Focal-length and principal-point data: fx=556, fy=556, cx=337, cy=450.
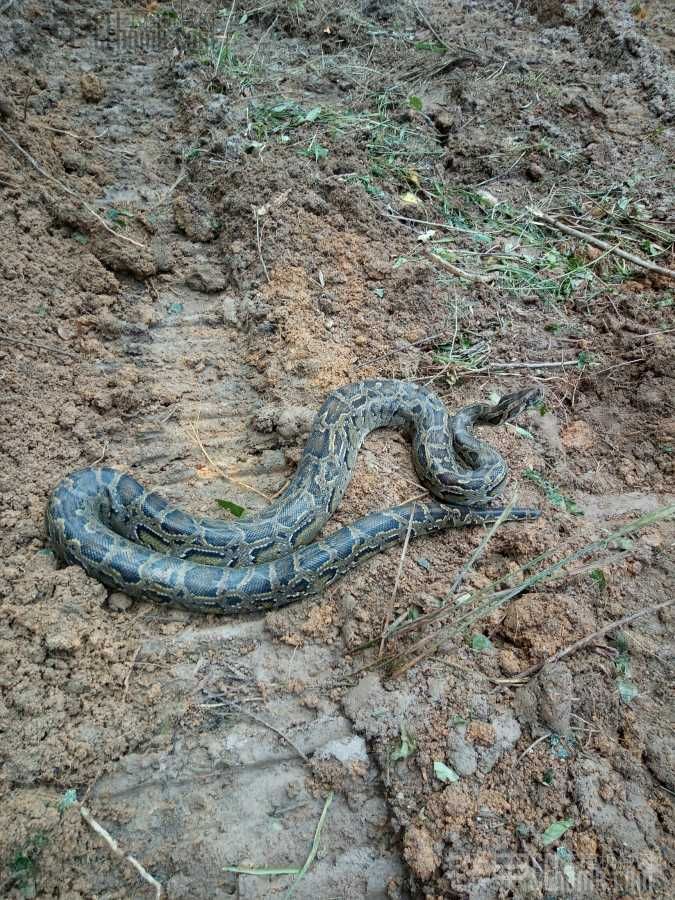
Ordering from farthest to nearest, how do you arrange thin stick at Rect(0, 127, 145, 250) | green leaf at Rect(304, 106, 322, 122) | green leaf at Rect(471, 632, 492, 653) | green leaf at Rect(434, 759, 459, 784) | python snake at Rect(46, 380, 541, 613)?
green leaf at Rect(304, 106, 322, 122) < thin stick at Rect(0, 127, 145, 250) < python snake at Rect(46, 380, 541, 613) < green leaf at Rect(471, 632, 492, 653) < green leaf at Rect(434, 759, 459, 784)

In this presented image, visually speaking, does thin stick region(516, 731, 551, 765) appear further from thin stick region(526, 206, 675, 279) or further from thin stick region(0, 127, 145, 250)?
thin stick region(0, 127, 145, 250)

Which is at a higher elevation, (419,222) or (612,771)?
(419,222)

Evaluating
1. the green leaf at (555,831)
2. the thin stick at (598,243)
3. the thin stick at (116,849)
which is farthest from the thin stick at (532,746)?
the thin stick at (598,243)

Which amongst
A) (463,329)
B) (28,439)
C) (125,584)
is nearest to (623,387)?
(463,329)

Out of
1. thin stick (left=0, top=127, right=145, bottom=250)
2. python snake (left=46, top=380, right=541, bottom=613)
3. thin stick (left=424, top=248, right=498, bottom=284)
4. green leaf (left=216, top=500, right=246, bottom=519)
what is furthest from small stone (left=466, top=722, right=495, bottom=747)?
thin stick (left=0, top=127, right=145, bottom=250)

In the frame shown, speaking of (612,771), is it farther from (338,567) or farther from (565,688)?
(338,567)

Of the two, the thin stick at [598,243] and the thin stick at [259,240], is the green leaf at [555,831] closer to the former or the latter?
the thin stick at [259,240]
